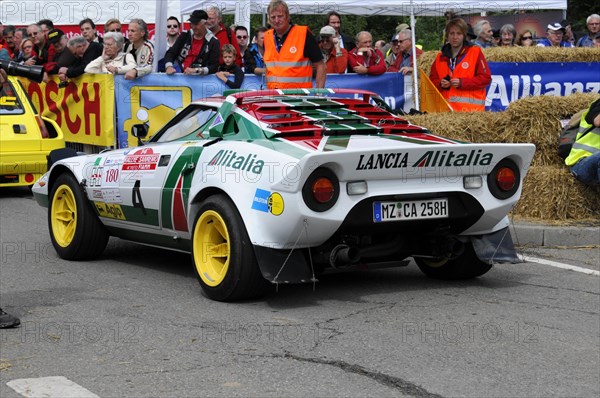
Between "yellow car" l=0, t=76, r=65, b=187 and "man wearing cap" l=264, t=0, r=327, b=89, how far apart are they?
3408mm

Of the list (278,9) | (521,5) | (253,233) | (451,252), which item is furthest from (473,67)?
(253,233)

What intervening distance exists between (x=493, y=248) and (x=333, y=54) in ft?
22.7

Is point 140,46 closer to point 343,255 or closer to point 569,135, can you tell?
point 569,135

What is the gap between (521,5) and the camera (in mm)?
15570

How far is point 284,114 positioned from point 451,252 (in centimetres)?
153

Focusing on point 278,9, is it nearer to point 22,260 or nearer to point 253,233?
point 22,260

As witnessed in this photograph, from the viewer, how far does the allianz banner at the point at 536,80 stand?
14.4m

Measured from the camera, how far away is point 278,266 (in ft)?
21.2

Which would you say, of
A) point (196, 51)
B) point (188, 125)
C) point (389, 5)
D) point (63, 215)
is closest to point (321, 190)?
point (188, 125)

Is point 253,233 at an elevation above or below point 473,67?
below

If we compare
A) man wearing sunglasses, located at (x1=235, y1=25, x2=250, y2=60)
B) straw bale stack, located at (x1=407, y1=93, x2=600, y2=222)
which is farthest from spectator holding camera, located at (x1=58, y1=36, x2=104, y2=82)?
straw bale stack, located at (x1=407, y1=93, x2=600, y2=222)

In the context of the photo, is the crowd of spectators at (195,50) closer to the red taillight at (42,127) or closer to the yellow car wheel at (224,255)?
the red taillight at (42,127)

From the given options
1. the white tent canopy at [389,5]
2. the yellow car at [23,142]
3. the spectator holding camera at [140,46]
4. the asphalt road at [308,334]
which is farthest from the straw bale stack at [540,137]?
the yellow car at [23,142]

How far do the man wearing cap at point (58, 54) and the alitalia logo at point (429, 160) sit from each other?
9.07 metres
